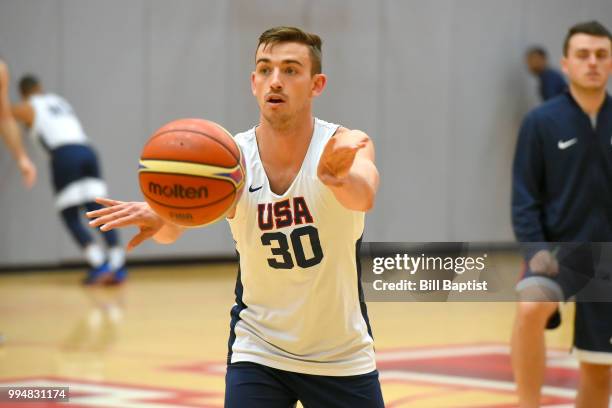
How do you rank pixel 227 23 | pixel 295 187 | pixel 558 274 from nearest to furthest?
1. pixel 295 187
2. pixel 558 274
3. pixel 227 23

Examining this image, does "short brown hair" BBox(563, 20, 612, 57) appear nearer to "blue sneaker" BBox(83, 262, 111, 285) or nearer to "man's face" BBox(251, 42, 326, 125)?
"man's face" BBox(251, 42, 326, 125)

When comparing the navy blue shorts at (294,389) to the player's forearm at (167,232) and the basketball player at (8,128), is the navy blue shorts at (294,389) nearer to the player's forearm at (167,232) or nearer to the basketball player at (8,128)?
→ the player's forearm at (167,232)

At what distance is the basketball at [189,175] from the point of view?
3.78m

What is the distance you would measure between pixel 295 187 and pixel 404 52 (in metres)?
11.9

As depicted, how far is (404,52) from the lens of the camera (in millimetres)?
15703

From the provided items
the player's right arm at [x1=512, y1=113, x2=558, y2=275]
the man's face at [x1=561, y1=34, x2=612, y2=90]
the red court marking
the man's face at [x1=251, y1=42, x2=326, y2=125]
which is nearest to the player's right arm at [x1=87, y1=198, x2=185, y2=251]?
the man's face at [x1=251, y1=42, x2=326, y2=125]

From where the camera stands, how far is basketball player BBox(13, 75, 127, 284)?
12.4m

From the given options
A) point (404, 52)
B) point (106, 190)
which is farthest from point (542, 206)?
point (404, 52)

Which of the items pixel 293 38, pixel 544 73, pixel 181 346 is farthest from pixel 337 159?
pixel 544 73

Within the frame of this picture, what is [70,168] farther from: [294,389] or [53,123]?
[294,389]

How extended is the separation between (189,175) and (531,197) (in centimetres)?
259

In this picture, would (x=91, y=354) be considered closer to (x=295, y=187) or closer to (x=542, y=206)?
(x=542, y=206)

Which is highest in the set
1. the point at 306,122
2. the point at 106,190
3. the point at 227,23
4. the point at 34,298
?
the point at 227,23

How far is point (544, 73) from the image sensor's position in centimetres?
1611
